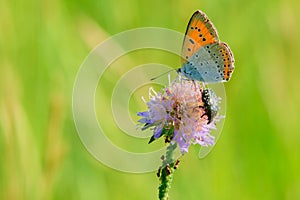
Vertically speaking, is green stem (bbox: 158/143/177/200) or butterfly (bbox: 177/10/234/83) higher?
butterfly (bbox: 177/10/234/83)

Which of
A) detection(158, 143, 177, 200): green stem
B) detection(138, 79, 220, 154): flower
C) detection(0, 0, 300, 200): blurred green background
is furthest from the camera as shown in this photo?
detection(0, 0, 300, 200): blurred green background

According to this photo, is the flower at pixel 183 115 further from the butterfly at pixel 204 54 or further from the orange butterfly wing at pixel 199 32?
the orange butterfly wing at pixel 199 32

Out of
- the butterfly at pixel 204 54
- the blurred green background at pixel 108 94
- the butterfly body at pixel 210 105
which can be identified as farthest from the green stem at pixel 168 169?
the blurred green background at pixel 108 94

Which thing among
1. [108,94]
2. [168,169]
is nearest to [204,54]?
[168,169]

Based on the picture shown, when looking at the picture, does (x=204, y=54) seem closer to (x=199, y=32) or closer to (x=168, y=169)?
(x=199, y=32)

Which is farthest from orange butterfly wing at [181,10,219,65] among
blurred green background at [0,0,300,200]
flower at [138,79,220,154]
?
blurred green background at [0,0,300,200]

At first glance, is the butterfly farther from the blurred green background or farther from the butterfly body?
the blurred green background
